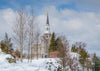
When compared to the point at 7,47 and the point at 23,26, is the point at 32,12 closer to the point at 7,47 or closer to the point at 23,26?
the point at 23,26

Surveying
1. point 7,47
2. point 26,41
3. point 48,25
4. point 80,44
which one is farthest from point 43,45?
point 7,47

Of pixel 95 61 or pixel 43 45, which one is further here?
pixel 43 45

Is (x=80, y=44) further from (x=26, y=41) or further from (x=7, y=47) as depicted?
(x=7, y=47)

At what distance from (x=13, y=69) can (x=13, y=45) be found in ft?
25.1

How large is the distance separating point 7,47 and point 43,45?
2587cm

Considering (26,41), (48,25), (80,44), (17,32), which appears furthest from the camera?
(48,25)

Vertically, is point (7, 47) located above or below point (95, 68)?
above

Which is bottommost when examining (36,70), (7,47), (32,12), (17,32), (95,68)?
(95,68)

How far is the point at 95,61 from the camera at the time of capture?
65.6ft

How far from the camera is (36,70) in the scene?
798cm

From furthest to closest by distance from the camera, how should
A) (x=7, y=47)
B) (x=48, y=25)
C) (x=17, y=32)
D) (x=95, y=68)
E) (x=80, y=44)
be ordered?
(x=48, y=25), (x=80, y=44), (x=95, y=68), (x=17, y=32), (x=7, y=47)

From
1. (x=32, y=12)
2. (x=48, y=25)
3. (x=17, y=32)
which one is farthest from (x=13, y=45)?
(x=48, y=25)

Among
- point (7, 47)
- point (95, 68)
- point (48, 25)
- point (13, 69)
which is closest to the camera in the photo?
point (13, 69)

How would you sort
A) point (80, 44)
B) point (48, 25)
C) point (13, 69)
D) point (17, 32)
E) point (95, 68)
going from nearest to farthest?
1. point (13, 69)
2. point (17, 32)
3. point (95, 68)
4. point (80, 44)
5. point (48, 25)
